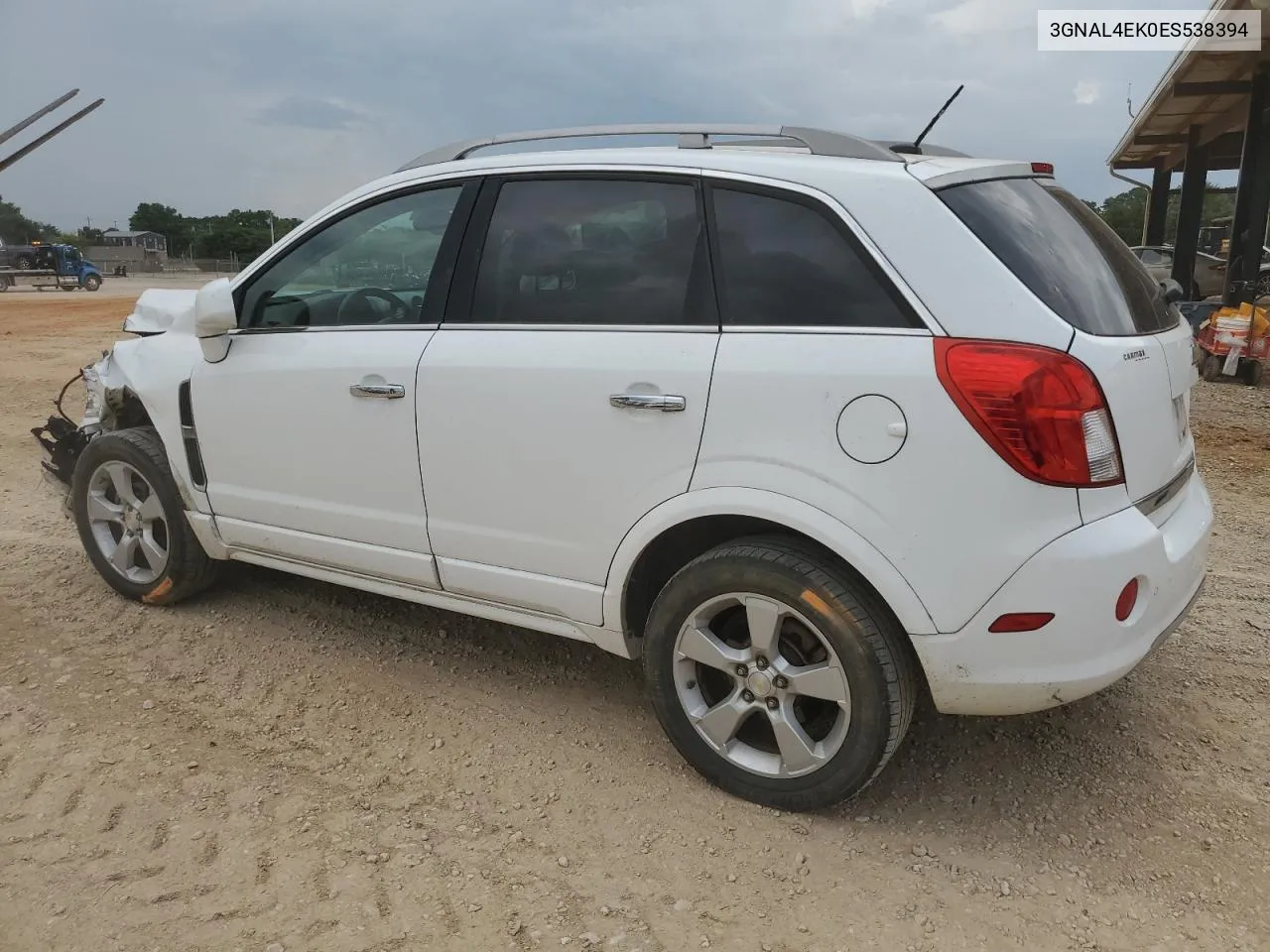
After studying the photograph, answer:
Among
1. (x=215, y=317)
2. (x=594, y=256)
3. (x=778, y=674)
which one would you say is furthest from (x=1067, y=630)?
(x=215, y=317)

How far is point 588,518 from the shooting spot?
2.88 metres

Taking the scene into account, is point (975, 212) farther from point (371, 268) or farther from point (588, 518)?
point (371, 268)

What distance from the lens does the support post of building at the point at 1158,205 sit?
77.7 feet

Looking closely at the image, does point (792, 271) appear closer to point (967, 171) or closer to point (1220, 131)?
point (967, 171)

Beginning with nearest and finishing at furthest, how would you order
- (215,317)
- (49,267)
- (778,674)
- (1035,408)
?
(1035,408), (778,674), (215,317), (49,267)

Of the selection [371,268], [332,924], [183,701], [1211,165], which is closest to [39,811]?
[183,701]

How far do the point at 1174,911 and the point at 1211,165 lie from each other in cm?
2376

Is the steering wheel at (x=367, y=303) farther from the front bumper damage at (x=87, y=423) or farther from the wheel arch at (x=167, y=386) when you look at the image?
the front bumper damage at (x=87, y=423)

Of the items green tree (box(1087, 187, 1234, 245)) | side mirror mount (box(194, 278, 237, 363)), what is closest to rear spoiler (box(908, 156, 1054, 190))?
side mirror mount (box(194, 278, 237, 363))

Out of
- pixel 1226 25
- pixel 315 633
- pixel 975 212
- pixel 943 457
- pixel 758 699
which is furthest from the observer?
pixel 1226 25

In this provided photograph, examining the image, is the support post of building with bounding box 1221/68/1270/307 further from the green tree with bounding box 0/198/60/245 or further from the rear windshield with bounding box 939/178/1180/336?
the green tree with bounding box 0/198/60/245

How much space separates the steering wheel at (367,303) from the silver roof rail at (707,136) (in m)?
0.50

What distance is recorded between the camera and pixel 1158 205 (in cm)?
2464

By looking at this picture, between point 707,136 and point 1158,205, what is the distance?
26043mm
